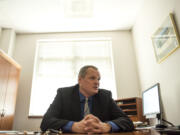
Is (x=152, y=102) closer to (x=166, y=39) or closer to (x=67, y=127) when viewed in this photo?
(x=166, y=39)

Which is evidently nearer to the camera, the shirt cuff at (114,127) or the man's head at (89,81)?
the shirt cuff at (114,127)

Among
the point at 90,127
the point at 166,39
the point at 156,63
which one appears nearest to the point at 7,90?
the point at 90,127

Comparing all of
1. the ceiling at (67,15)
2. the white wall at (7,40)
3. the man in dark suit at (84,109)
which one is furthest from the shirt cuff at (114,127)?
the white wall at (7,40)

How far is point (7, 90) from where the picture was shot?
A: 302cm

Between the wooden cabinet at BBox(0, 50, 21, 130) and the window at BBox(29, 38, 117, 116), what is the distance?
53 centimetres

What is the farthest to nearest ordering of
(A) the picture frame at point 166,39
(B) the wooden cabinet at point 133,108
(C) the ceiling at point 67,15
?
(C) the ceiling at point 67,15 → (B) the wooden cabinet at point 133,108 → (A) the picture frame at point 166,39

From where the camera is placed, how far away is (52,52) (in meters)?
4.09

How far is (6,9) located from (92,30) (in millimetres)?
2055

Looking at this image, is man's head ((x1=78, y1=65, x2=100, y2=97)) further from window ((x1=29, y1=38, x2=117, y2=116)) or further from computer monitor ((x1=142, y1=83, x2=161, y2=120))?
window ((x1=29, y1=38, x2=117, y2=116))

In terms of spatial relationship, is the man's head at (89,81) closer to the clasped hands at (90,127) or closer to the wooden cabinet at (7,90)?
the clasped hands at (90,127)

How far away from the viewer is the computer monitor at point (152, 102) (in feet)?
6.67

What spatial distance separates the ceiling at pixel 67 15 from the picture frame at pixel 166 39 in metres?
1.12

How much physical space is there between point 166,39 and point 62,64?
2.50 metres

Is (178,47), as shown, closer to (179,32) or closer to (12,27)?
(179,32)
